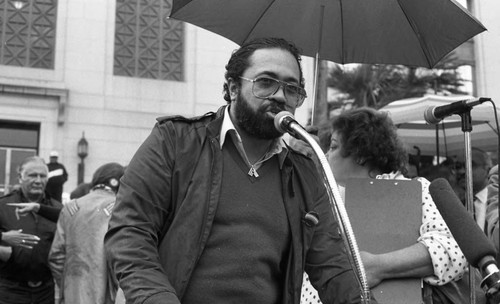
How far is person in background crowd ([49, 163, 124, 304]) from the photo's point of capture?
19.5ft

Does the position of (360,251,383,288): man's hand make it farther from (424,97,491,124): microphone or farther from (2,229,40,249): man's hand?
(2,229,40,249): man's hand

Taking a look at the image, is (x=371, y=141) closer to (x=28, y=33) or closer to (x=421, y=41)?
(x=421, y=41)

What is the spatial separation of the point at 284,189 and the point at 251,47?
2.16 ft

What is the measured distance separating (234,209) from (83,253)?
355cm

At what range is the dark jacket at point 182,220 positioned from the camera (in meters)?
2.50

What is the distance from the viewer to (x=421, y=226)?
12.3 feet

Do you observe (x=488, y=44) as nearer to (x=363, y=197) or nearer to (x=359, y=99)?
(x=359, y=99)

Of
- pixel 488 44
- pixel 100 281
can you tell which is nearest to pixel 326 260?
pixel 100 281

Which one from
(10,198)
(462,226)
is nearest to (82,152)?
(10,198)

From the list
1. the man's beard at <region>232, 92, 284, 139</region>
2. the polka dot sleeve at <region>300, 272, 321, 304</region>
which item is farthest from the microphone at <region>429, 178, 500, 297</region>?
the polka dot sleeve at <region>300, 272, 321, 304</region>

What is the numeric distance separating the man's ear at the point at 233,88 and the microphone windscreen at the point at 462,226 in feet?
3.30

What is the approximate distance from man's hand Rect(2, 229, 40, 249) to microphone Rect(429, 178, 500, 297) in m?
4.57

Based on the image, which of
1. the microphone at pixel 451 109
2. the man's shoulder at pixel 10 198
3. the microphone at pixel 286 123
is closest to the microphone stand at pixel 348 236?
the microphone at pixel 286 123

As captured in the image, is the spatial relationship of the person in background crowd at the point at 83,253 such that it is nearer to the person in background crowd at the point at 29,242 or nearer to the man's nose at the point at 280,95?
the person in background crowd at the point at 29,242
